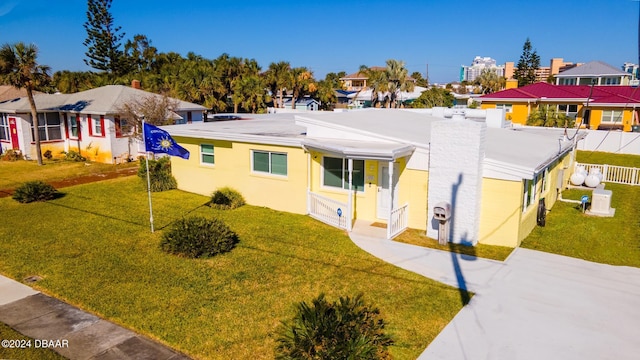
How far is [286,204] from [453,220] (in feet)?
19.9

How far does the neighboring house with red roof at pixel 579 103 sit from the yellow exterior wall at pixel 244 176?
88.4ft

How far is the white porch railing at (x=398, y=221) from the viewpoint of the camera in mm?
12953

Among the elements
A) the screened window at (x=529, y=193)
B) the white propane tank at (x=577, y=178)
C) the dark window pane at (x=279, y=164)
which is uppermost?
the dark window pane at (x=279, y=164)

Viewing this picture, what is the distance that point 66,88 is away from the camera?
4581 centimetres

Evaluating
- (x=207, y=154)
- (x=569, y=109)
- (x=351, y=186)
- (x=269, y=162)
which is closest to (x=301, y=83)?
(x=569, y=109)

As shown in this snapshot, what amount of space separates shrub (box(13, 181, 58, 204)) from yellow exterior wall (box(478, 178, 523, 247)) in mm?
16134

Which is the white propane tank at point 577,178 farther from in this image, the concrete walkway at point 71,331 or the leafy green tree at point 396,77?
the leafy green tree at point 396,77

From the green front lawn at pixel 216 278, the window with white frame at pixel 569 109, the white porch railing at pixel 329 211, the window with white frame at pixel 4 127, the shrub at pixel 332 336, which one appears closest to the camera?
the shrub at pixel 332 336

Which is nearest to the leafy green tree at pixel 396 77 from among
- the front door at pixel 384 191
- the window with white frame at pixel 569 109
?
the window with white frame at pixel 569 109

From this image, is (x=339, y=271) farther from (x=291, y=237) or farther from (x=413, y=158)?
(x=413, y=158)

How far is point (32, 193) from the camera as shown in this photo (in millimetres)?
17047

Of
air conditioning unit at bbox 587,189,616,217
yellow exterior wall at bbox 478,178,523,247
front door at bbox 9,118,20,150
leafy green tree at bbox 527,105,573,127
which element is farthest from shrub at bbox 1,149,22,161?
leafy green tree at bbox 527,105,573,127

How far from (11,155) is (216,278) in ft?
79.2

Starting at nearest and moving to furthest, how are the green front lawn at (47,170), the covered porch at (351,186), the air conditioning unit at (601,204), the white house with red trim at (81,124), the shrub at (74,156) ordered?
the covered porch at (351,186) < the air conditioning unit at (601,204) < the green front lawn at (47,170) < the white house with red trim at (81,124) < the shrub at (74,156)
